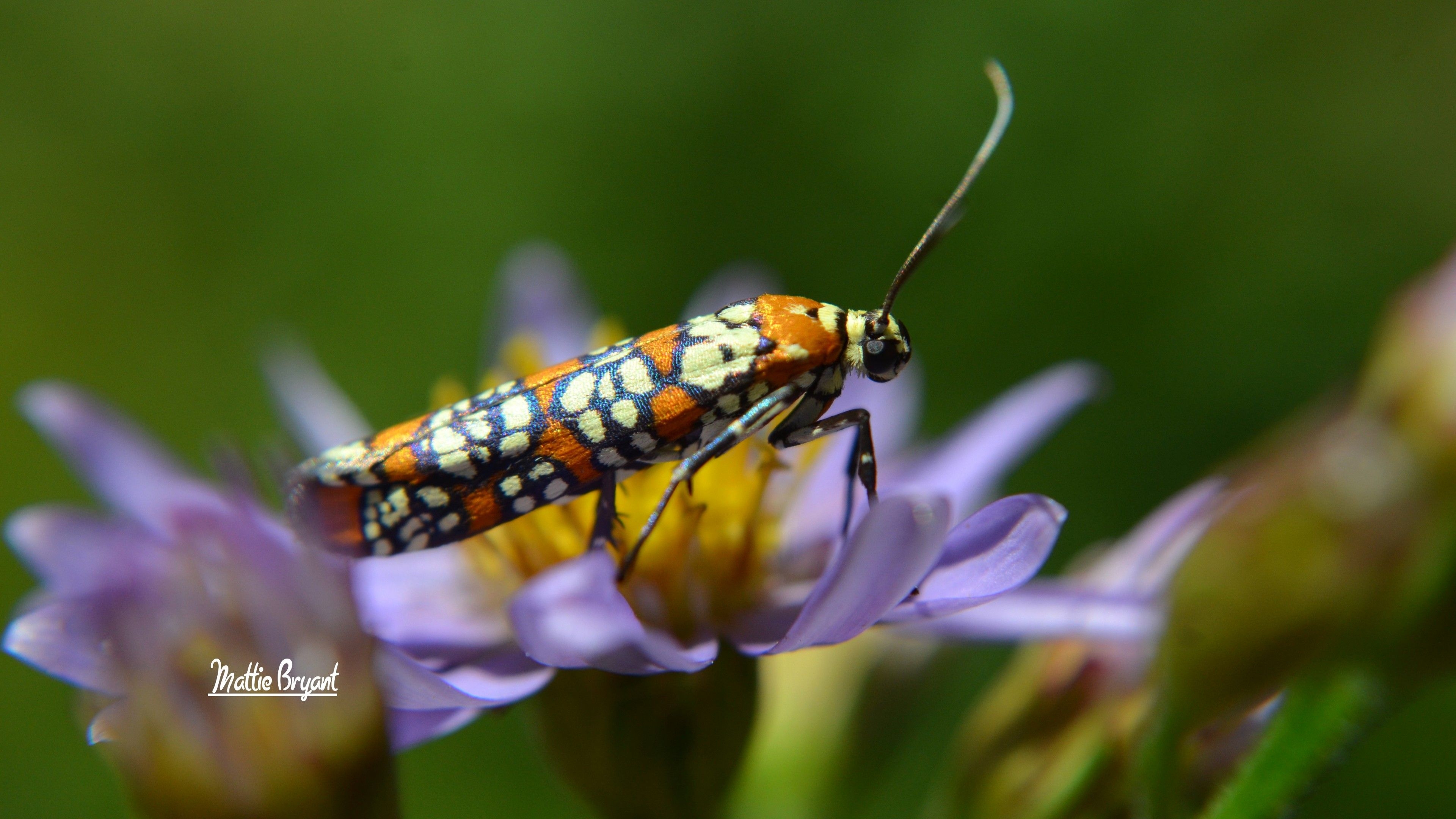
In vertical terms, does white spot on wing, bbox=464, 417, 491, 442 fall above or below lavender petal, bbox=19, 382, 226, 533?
below

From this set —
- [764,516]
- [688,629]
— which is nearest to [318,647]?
[688,629]

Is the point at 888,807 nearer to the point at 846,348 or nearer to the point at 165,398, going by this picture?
the point at 846,348

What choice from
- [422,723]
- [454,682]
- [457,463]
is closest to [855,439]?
[457,463]

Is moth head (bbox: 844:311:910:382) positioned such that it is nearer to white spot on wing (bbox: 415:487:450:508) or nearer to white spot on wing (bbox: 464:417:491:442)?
white spot on wing (bbox: 464:417:491:442)

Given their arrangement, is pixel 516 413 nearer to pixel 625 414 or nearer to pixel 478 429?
pixel 478 429

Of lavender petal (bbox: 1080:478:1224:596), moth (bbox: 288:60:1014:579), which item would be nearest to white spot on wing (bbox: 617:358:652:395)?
moth (bbox: 288:60:1014:579)

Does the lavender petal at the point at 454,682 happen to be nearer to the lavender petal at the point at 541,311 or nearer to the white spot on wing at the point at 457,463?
the white spot on wing at the point at 457,463
